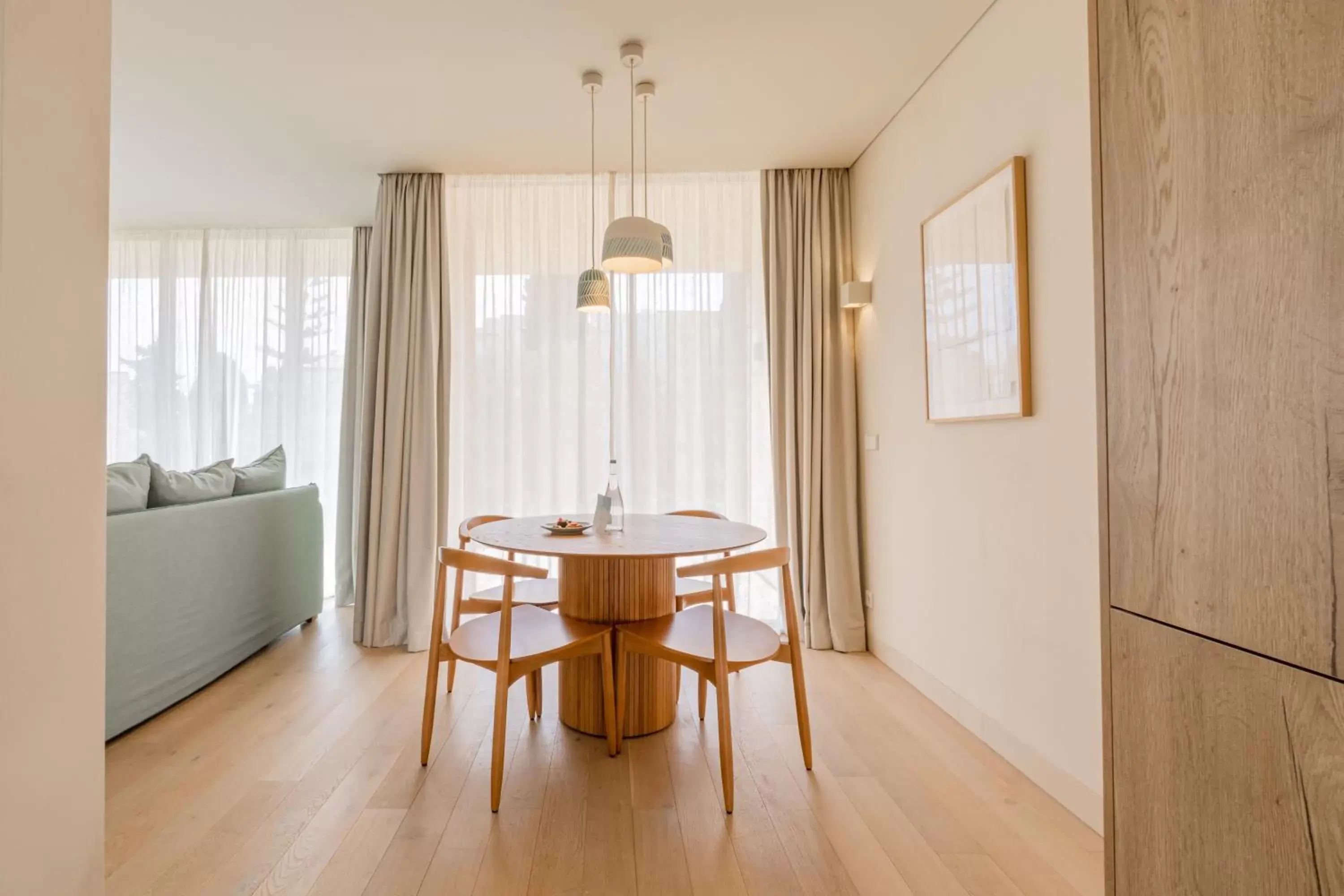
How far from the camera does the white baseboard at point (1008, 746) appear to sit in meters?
1.84

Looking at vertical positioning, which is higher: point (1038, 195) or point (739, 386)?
point (1038, 195)

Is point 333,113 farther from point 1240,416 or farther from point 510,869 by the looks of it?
point 1240,416

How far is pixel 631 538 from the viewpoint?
2322 millimetres

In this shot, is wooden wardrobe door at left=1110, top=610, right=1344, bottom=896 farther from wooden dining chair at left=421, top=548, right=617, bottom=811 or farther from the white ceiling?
the white ceiling

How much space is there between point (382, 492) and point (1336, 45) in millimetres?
3734

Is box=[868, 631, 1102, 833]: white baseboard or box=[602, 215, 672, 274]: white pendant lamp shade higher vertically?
box=[602, 215, 672, 274]: white pendant lamp shade

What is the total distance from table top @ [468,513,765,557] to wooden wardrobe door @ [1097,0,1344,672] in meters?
1.37

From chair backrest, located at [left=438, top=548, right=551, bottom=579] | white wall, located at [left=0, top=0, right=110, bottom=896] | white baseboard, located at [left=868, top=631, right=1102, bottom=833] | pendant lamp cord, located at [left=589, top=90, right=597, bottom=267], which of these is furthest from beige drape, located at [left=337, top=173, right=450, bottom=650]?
white baseboard, located at [left=868, top=631, right=1102, bottom=833]

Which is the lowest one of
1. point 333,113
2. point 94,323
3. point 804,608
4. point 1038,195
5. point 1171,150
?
point 804,608

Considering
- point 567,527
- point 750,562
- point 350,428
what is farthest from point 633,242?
point 350,428

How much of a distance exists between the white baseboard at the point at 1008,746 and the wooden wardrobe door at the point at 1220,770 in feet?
3.91

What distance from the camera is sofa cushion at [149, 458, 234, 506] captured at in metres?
2.67

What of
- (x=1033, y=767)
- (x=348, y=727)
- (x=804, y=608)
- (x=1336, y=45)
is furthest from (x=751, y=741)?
(x=1336, y=45)

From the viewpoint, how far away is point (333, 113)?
2965mm
